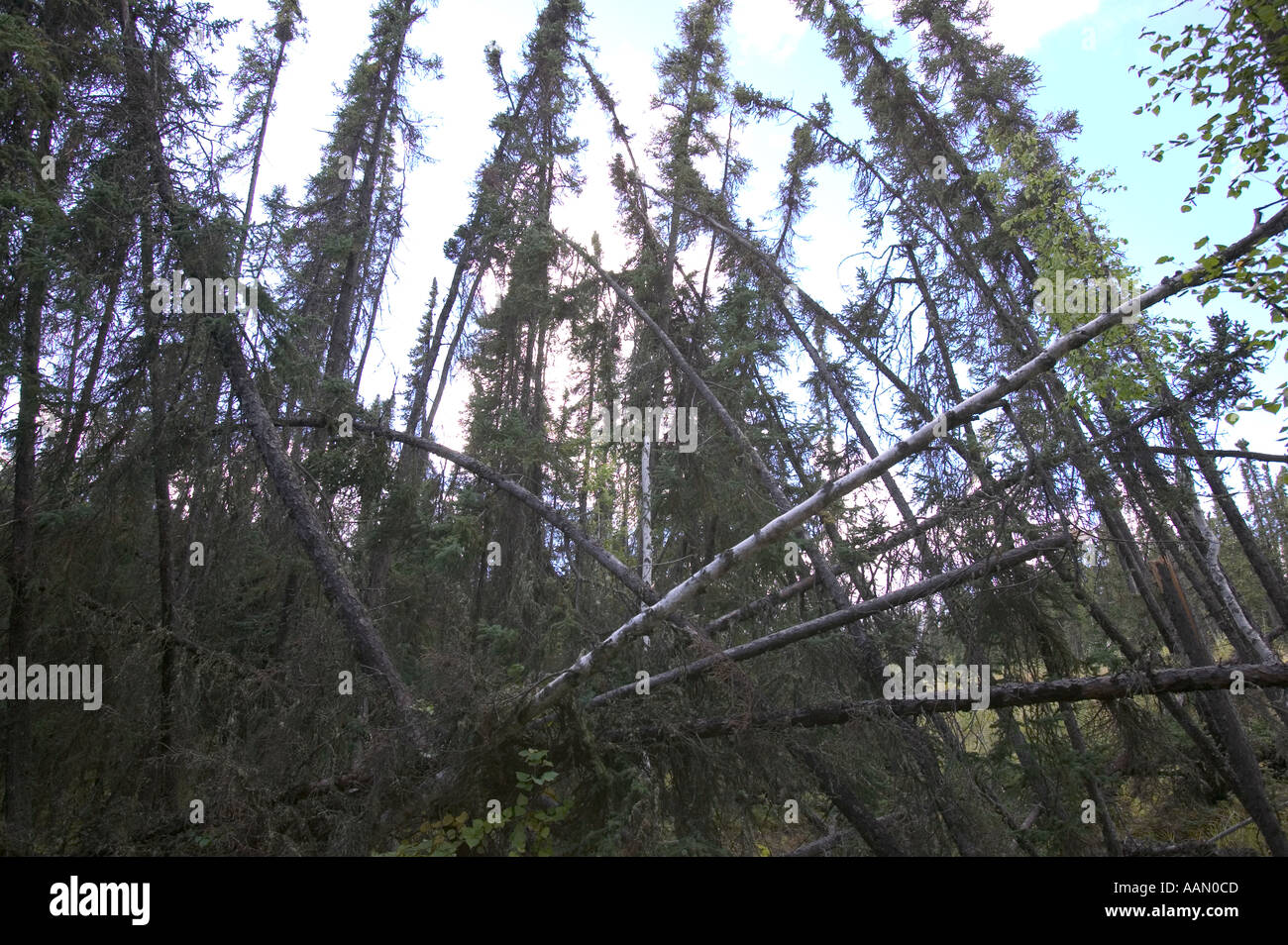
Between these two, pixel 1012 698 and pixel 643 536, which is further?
pixel 643 536

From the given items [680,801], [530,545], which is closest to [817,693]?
[680,801]

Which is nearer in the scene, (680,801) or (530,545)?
(680,801)

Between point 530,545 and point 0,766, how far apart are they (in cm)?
634

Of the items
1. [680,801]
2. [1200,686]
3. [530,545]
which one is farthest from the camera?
[530,545]

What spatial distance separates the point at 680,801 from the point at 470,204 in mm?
10010

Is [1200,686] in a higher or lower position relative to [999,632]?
lower

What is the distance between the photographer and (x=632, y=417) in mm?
10945
